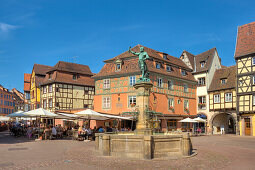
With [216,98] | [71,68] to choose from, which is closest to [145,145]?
[216,98]

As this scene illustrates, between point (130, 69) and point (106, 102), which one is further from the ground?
point (130, 69)

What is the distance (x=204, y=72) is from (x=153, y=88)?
10.4 meters

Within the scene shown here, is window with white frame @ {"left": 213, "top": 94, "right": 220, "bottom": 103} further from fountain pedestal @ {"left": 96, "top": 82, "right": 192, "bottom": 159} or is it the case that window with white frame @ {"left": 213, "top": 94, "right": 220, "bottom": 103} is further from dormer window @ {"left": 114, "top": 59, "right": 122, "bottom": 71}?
fountain pedestal @ {"left": 96, "top": 82, "right": 192, "bottom": 159}

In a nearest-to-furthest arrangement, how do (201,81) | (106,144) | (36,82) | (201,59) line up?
(106,144) → (201,81) → (201,59) → (36,82)

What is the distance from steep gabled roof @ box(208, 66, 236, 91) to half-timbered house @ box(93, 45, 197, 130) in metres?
3.82

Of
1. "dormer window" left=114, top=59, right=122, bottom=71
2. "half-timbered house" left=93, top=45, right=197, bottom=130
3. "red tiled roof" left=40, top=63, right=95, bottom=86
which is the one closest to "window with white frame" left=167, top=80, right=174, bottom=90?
"half-timbered house" left=93, top=45, right=197, bottom=130

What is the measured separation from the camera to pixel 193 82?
129 ft

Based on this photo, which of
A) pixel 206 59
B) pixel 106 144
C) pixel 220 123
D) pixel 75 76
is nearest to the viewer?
pixel 106 144

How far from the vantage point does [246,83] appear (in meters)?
32.4

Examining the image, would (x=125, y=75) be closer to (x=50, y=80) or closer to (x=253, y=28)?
(x=50, y=80)

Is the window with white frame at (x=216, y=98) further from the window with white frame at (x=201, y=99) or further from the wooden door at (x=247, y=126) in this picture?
the wooden door at (x=247, y=126)

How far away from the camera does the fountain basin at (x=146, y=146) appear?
11.6m

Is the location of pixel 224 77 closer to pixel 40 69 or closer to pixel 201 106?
pixel 201 106

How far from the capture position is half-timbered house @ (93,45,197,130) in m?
32.5
